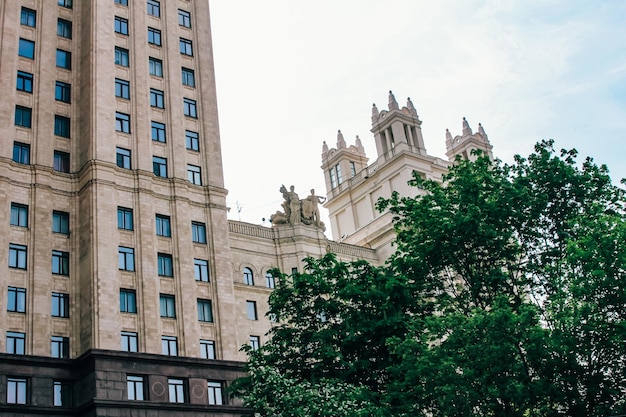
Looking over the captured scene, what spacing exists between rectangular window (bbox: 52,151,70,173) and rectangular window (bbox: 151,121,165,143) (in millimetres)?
5708

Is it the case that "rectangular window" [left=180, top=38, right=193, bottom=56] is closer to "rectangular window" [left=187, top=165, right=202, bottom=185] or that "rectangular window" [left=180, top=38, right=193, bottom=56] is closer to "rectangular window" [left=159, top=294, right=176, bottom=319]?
"rectangular window" [left=187, top=165, right=202, bottom=185]

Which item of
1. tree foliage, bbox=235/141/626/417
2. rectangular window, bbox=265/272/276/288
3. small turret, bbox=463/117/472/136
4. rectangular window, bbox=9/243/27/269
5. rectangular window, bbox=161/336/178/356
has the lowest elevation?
tree foliage, bbox=235/141/626/417

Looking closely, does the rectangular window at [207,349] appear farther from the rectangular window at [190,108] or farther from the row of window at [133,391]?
the rectangular window at [190,108]

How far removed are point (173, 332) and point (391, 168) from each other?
28.5 meters

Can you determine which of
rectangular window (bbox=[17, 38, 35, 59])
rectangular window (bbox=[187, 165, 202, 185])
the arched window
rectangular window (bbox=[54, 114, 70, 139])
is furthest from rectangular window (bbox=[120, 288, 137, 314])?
rectangular window (bbox=[17, 38, 35, 59])

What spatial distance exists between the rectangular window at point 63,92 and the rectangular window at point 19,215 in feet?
26.7

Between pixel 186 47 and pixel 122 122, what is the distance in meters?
9.31

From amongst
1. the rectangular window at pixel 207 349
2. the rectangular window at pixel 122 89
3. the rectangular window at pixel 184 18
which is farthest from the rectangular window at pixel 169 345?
the rectangular window at pixel 184 18

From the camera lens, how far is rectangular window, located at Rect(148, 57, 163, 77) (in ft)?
173

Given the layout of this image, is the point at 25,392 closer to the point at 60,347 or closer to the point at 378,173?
the point at 60,347

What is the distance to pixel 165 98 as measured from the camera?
171 ft

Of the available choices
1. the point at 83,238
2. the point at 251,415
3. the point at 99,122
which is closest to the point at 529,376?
the point at 251,415

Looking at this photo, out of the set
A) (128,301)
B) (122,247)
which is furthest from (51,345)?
(122,247)

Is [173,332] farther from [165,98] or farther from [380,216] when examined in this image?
[380,216]
